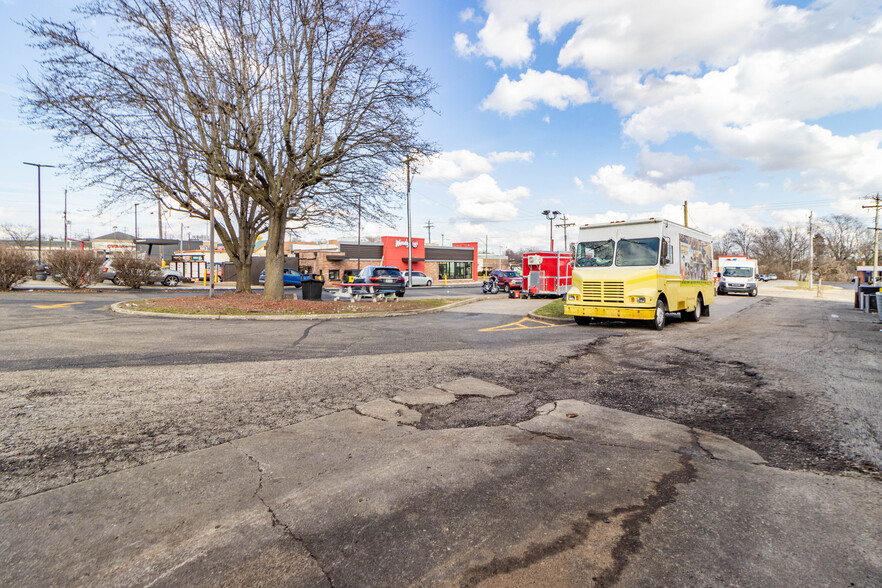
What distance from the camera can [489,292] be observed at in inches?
1267

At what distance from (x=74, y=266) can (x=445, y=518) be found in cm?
A: 3028

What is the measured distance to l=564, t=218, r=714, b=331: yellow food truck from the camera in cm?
1148

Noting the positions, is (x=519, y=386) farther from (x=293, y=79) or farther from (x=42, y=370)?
(x=293, y=79)

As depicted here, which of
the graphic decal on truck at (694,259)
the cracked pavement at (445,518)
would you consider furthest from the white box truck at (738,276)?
the cracked pavement at (445,518)

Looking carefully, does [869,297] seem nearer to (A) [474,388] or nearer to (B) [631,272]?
(B) [631,272]

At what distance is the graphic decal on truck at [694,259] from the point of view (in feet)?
43.5

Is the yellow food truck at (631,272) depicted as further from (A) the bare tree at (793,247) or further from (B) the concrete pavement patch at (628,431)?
(A) the bare tree at (793,247)

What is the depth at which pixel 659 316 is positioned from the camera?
11.8m

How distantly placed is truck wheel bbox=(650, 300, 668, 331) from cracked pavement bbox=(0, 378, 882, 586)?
27.2ft

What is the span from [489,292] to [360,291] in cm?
1323

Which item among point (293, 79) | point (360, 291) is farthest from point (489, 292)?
point (293, 79)

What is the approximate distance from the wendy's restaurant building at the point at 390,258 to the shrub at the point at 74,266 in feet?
74.3

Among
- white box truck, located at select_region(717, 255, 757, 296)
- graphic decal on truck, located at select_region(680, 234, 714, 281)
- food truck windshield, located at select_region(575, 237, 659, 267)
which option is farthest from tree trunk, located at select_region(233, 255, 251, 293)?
white box truck, located at select_region(717, 255, 757, 296)

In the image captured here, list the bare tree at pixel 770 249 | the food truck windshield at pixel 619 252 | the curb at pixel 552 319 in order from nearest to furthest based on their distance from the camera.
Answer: the food truck windshield at pixel 619 252, the curb at pixel 552 319, the bare tree at pixel 770 249
